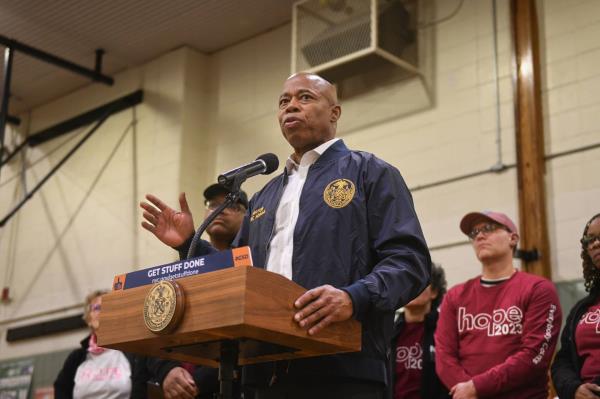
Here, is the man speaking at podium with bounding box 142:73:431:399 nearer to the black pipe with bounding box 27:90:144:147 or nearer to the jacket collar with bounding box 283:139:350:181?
the jacket collar with bounding box 283:139:350:181

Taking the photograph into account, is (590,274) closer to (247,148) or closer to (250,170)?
(250,170)

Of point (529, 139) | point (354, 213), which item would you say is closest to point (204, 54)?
point (529, 139)

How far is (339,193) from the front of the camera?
7.11ft

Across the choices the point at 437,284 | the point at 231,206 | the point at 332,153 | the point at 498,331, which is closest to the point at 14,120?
the point at 231,206

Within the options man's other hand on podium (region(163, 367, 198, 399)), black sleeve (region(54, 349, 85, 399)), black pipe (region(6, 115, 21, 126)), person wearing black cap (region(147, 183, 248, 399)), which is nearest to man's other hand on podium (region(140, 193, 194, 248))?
A: person wearing black cap (region(147, 183, 248, 399))

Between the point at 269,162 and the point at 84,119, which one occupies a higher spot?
the point at 84,119

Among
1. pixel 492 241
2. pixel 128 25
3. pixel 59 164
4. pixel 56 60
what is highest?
pixel 128 25

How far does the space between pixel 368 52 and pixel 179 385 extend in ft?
10.1

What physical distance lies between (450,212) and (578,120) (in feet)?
3.27

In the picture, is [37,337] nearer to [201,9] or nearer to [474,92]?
[201,9]

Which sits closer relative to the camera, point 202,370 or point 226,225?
point 202,370

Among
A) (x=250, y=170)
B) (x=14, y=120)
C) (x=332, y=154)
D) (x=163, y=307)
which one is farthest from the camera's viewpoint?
(x=14, y=120)

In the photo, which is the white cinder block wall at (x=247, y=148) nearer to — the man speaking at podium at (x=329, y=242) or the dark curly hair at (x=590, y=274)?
the dark curly hair at (x=590, y=274)

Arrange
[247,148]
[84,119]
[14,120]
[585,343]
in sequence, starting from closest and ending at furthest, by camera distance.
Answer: [585,343] → [247,148] → [84,119] → [14,120]
